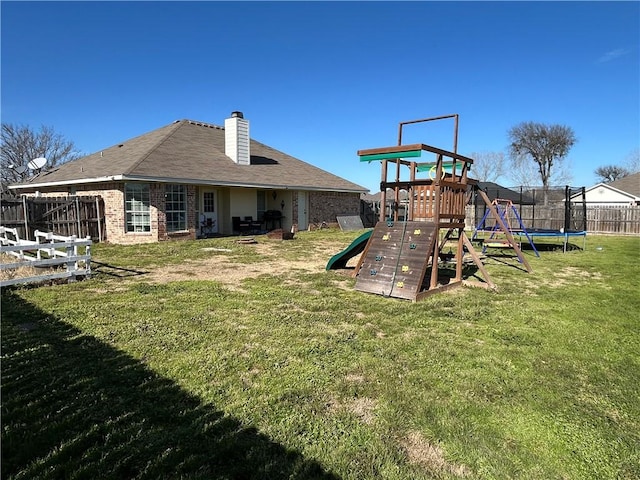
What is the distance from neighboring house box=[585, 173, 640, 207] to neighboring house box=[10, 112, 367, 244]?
26040 mm

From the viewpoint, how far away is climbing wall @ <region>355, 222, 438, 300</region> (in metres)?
6.71

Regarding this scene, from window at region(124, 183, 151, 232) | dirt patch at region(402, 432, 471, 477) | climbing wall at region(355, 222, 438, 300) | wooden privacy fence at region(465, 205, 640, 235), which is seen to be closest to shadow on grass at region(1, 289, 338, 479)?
dirt patch at region(402, 432, 471, 477)

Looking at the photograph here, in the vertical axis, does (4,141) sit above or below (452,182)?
above

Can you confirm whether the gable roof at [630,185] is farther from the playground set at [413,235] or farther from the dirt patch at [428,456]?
the dirt patch at [428,456]

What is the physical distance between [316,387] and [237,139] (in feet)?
56.8

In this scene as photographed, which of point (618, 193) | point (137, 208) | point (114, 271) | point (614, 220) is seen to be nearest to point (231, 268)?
point (114, 271)

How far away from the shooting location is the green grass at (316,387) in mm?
2508

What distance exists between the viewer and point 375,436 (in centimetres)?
277

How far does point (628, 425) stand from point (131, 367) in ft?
13.8

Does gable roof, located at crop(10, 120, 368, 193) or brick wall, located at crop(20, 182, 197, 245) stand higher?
gable roof, located at crop(10, 120, 368, 193)

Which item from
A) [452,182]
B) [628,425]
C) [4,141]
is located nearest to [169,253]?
[452,182]

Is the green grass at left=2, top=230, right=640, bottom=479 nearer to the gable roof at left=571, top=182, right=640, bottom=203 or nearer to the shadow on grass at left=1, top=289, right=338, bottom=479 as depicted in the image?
the shadow on grass at left=1, top=289, right=338, bottom=479

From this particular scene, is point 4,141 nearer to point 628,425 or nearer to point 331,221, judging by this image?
point 331,221

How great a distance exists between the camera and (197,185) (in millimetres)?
16531
